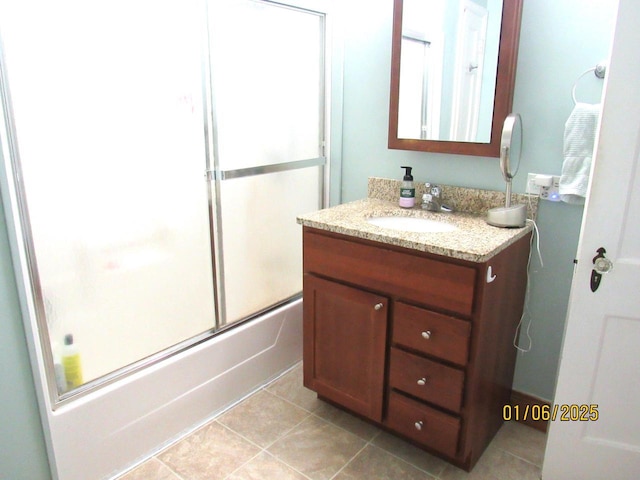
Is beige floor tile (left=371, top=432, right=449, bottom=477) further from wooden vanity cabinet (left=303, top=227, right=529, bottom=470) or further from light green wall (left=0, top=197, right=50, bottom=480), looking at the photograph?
light green wall (left=0, top=197, right=50, bottom=480)

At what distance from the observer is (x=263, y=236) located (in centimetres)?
220

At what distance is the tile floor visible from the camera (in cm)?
174

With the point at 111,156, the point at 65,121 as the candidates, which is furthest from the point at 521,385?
the point at 65,121

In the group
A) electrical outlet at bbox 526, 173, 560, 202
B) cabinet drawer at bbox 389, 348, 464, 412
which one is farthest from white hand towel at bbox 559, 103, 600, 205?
cabinet drawer at bbox 389, 348, 464, 412

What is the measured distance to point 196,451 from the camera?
1848mm

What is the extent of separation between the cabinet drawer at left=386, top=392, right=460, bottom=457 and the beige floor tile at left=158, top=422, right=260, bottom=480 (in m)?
0.57

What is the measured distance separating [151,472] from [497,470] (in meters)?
1.29

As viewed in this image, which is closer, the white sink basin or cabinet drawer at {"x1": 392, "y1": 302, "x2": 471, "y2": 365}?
cabinet drawer at {"x1": 392, "y1": 302, "x2": 471, "y2": 365}

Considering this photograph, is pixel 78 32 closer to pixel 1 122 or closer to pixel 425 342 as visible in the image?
pixel 1 122

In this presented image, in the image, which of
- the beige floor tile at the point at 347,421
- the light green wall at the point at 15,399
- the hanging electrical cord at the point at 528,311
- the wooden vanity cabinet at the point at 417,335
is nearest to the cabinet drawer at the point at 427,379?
the wooden vanity cabinet at the point at 417,335

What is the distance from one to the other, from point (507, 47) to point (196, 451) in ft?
6.32

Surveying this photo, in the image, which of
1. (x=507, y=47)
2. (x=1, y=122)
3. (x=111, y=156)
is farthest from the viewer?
(x=507, y=47)

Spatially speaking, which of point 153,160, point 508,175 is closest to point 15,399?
point 153,160

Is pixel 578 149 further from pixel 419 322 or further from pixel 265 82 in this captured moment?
pixel 265 82
